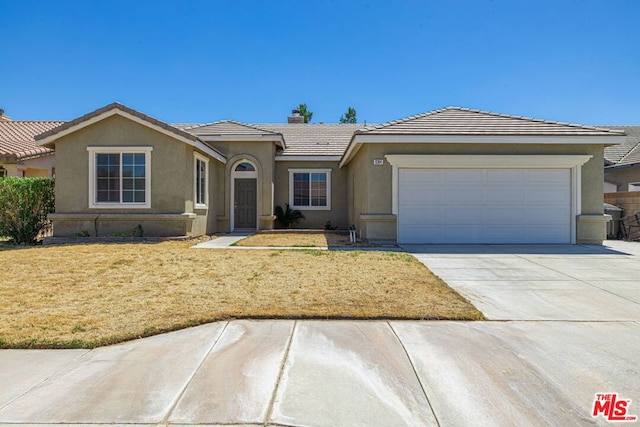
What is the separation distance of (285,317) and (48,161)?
17614mm

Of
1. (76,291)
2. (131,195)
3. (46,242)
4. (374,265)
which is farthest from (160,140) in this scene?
(374,265)

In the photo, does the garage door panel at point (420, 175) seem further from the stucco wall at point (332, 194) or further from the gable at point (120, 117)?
the gable at point (120, 117)

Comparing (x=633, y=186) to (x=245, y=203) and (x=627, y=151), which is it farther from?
(x=245, y=203)

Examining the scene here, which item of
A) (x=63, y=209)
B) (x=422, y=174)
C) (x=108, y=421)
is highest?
(x=422, y=174)

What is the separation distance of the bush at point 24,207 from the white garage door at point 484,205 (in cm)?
1134

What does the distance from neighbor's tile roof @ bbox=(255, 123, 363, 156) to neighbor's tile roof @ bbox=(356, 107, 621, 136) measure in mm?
5685

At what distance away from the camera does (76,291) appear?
233 inches

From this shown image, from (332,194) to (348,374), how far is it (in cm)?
1412

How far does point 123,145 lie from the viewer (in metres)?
12.1

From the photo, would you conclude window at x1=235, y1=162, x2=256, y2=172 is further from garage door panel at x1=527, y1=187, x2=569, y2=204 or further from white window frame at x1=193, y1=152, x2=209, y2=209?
garage door panel at x1=527, y1=187, x2=569, y2=204

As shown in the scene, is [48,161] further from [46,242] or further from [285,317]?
[285,317]

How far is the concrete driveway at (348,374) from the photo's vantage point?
2.80 metres

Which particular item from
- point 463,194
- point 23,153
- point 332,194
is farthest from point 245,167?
point 463,194

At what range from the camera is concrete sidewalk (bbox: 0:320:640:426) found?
9.17ft
